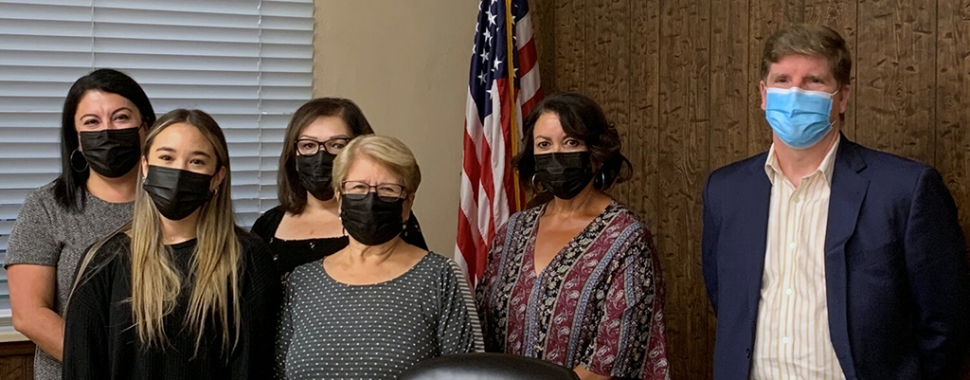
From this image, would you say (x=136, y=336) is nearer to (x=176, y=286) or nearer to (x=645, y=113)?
(x=176, y=286)

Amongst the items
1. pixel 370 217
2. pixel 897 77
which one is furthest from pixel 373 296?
pixel 897 77

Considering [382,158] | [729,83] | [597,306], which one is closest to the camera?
[382,158]

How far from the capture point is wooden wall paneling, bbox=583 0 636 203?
4219 mm

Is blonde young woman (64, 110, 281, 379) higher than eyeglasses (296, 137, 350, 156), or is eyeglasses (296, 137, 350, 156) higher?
eyeglasses (296, 137, 350, 156)

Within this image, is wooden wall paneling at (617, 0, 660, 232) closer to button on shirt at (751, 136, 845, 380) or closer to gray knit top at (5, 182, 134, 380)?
button on shirt at (751, 136, 845, 380)

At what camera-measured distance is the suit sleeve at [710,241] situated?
2.80 m

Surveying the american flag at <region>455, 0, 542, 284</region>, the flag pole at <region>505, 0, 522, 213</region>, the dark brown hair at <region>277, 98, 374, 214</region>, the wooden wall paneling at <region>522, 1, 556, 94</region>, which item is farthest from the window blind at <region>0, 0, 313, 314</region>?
the dark brown hair at <region>277, 98, 374, 214</region>

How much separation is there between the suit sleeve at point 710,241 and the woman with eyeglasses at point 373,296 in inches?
28.6

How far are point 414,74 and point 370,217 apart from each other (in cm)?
210

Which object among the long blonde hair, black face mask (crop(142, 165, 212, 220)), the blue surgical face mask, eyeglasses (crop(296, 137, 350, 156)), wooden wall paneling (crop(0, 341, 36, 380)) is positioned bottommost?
wooden wall paneling (crop(0, 341, 36, 380))

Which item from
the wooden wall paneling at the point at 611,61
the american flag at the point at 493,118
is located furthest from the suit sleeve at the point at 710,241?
the american flag at the point at 493,118

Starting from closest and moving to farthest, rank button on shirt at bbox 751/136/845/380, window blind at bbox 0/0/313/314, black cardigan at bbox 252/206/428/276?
1. button on shirt at bbox 751/136/845/380
2. black cardigan at bbox 252/206/428/276
3. window blind at bbox 0/0/313/314

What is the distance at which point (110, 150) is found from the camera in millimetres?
2795

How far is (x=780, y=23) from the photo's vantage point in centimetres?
345
